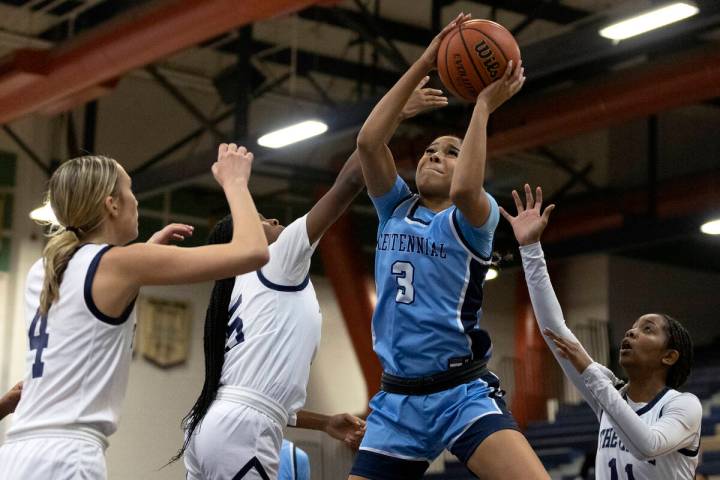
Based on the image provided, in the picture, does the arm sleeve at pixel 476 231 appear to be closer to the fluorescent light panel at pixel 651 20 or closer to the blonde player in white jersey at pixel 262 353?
the blonde player in white jersey at pixel 262 353

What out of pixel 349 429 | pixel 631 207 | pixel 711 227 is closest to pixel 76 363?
pixel 349 429

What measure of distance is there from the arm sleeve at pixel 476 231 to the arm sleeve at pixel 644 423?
827 mm

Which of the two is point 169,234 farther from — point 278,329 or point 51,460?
point 51,460

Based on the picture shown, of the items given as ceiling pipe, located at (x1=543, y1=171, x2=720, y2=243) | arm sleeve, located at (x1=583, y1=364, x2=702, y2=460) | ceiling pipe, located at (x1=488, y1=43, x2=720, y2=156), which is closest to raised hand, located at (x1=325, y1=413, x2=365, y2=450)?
arm sleeve, located at (x1=583, y1=364, x2=702, y2=460)

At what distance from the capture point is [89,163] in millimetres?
4023

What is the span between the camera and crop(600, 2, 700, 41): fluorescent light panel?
9.09 metres

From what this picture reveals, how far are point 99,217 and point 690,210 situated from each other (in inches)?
546

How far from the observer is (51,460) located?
3.84m

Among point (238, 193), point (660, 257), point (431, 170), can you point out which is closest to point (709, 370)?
point (660, 257)

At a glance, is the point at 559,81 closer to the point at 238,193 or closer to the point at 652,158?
the point at 652,158

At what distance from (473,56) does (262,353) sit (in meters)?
1.53

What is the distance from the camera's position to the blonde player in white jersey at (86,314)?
385 cm

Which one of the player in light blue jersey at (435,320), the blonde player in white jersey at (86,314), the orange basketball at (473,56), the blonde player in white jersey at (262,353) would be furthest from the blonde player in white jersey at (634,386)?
the blonde player in white jersey at (86,314)

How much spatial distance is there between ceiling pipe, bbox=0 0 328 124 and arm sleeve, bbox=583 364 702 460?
5.65 m
